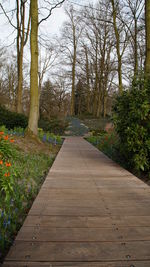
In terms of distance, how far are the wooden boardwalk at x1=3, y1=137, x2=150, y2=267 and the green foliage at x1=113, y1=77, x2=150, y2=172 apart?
1.14 metres

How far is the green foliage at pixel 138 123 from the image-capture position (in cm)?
454

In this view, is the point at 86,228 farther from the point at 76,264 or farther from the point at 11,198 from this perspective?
the point at 11,198

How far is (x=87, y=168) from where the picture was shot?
16.9 feet

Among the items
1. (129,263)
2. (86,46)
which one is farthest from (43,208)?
(86,46)

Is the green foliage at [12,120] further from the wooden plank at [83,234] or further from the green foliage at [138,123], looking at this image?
the wooden plank at [83,234]

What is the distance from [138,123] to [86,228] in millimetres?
3214

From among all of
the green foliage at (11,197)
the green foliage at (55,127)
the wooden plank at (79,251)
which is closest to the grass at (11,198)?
the green foliage at (11,197)

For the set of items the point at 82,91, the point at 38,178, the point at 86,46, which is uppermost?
the point at 86,46

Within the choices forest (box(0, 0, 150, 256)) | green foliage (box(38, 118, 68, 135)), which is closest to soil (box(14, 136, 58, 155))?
forest (box(0, 0, 150, 256))

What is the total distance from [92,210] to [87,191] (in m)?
0.77

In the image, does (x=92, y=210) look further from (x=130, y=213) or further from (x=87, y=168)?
(x=87, y=168)

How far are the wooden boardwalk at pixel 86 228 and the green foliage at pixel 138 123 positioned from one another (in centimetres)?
114

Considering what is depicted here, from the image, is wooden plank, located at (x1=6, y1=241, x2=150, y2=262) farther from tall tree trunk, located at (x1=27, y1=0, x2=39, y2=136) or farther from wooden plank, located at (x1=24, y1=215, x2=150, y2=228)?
tall tree trunk, located at (x1=27, y1=0, x2=39, y2=136)

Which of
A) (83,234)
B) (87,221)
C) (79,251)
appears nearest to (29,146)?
(87,221)
